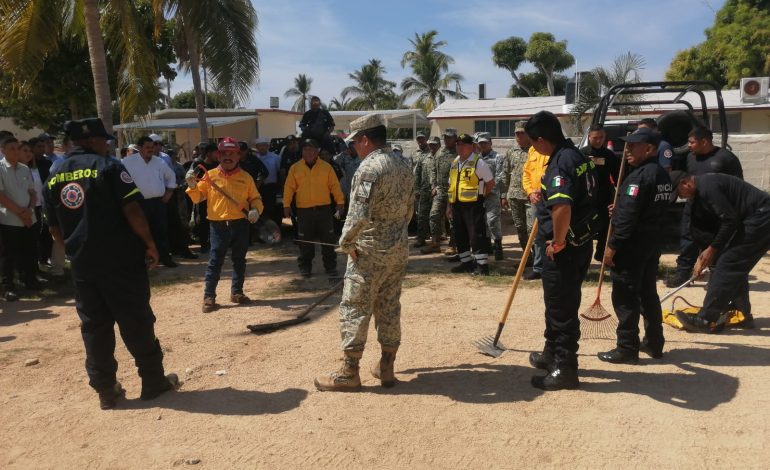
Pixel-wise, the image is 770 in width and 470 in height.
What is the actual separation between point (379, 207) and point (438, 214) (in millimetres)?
5627

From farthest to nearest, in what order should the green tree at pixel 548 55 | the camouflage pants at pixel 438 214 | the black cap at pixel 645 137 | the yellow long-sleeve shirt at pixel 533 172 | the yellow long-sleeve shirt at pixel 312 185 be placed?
the green tree at pixel 548 55 → the camouflage pants at pixel 438 214 → the yellow long-sleeve shirt at pixel 312 185 → the yellow long-sleeve shirt at pixel 533 172 → the black cap at pixel 645 137

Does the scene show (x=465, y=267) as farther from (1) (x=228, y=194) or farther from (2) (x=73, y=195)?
(2) (x=73, y=195)

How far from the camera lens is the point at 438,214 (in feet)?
32.0

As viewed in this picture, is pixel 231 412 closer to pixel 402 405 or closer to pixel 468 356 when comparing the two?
pixel 402 405

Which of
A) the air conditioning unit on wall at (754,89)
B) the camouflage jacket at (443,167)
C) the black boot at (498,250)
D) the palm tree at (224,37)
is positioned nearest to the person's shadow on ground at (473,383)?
the black boot at (498,250)

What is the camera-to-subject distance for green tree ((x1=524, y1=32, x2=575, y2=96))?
147 ft

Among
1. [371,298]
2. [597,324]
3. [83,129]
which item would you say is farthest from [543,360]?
[83,129]

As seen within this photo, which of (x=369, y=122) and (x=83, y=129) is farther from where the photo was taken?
→ (x=369, y=122)

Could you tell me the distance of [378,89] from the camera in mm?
58750

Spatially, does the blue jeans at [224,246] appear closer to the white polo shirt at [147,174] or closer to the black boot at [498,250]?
the white polo shirt at [147,174]

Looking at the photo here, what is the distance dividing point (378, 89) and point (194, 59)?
144 ft

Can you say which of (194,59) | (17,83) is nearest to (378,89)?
(194,59)

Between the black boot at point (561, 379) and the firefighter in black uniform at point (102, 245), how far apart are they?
2793 mm

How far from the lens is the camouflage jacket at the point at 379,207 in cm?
413
